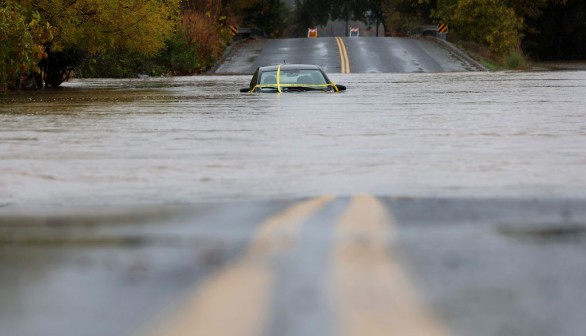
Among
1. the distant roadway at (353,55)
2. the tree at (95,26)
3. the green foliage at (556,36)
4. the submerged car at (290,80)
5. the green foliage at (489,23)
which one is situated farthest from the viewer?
the green foliage at (556,36)

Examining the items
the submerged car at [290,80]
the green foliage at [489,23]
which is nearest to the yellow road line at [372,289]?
the submerged car at [290,80]

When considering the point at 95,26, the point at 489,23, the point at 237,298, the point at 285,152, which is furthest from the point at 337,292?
the point at 489,23

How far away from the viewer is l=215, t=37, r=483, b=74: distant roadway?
53312 mm

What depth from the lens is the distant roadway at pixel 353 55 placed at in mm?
53312

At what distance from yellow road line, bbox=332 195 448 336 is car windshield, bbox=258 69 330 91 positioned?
20.2 m

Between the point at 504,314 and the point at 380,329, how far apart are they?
475mm

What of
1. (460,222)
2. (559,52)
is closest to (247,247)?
(460,222)

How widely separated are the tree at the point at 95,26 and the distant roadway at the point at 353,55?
53.6 feet

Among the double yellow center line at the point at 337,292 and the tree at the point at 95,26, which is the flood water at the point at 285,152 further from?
the tree at the point at 95,26

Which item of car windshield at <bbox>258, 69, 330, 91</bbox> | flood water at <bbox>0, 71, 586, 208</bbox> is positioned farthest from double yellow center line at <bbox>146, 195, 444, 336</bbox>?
car windshield at <bbox>258, 69, 330, 91</bbox>

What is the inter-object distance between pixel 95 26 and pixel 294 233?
28.1m

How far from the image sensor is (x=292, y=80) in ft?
87.8

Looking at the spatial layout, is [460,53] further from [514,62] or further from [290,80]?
[290,80]

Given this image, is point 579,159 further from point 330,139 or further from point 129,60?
point 129,60
